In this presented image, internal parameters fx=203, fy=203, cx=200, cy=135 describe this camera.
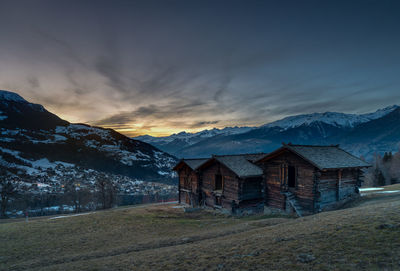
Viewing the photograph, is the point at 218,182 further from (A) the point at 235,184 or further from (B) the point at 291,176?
(B) the point at 291,176

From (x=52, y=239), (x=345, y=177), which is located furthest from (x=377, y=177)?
(x=52, y=239)

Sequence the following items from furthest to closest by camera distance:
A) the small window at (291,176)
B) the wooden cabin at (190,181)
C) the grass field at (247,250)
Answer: the wooden cabin at (190,181) < the small window at (291,176) < the grass field at (247,250)

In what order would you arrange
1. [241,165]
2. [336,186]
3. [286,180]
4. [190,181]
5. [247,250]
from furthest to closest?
[190,181]
[241,165]
[286,180]
[336,186]
[247,250]

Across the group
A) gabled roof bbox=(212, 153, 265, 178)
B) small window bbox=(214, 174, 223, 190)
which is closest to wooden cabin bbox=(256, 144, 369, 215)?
gabled roof bbox=(212, 153, 265, 178)

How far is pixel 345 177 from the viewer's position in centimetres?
2630

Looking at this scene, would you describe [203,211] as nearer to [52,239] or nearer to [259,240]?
[52,239]

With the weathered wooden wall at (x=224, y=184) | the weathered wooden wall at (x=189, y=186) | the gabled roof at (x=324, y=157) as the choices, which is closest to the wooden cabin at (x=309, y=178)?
the gabled roof at (x=324, y=157)

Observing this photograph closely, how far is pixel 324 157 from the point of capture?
83.0 feet

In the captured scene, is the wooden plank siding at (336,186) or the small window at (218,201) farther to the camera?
the small window at (218,201)

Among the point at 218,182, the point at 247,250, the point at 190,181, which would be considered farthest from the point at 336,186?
the point at 190,181

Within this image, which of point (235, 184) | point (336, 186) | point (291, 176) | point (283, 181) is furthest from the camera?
point (235, 184)

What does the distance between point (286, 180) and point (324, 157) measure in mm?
5434

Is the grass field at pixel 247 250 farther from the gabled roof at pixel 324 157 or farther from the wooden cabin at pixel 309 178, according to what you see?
the gabled roof at pixel 324 157

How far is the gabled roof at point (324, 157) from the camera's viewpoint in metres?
23.2
